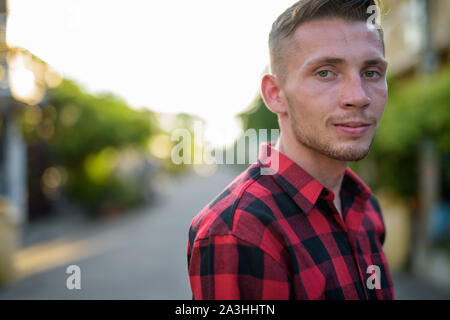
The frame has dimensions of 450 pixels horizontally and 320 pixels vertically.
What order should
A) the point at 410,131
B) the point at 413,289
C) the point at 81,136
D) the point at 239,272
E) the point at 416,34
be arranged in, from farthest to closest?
the point at 81,136 → the point at 416,34 → the point at 410,131 → the point at 413,289 → the point at 239,272

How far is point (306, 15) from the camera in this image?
47.8 inches

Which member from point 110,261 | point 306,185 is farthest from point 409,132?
point 110,261

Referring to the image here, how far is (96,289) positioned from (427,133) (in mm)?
5155

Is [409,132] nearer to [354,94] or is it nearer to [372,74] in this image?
[372,74]

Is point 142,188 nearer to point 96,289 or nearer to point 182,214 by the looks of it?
point 182,214

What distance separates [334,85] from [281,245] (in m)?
0.54

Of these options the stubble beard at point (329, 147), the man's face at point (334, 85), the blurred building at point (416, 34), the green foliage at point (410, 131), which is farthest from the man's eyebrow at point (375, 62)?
the blurred building at point (416, 34)

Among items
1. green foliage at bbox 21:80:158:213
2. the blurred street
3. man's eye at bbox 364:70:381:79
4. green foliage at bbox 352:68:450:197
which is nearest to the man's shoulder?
man's eye at bbox 364:70:381:79

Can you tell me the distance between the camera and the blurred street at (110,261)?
509cm

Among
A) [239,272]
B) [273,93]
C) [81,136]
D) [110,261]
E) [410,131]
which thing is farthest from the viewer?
[81,136]

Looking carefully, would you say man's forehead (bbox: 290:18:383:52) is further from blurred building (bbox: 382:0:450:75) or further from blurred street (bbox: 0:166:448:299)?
blurred building (bbox: 382:0:450:75)

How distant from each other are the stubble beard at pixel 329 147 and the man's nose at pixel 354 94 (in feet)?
0.42
